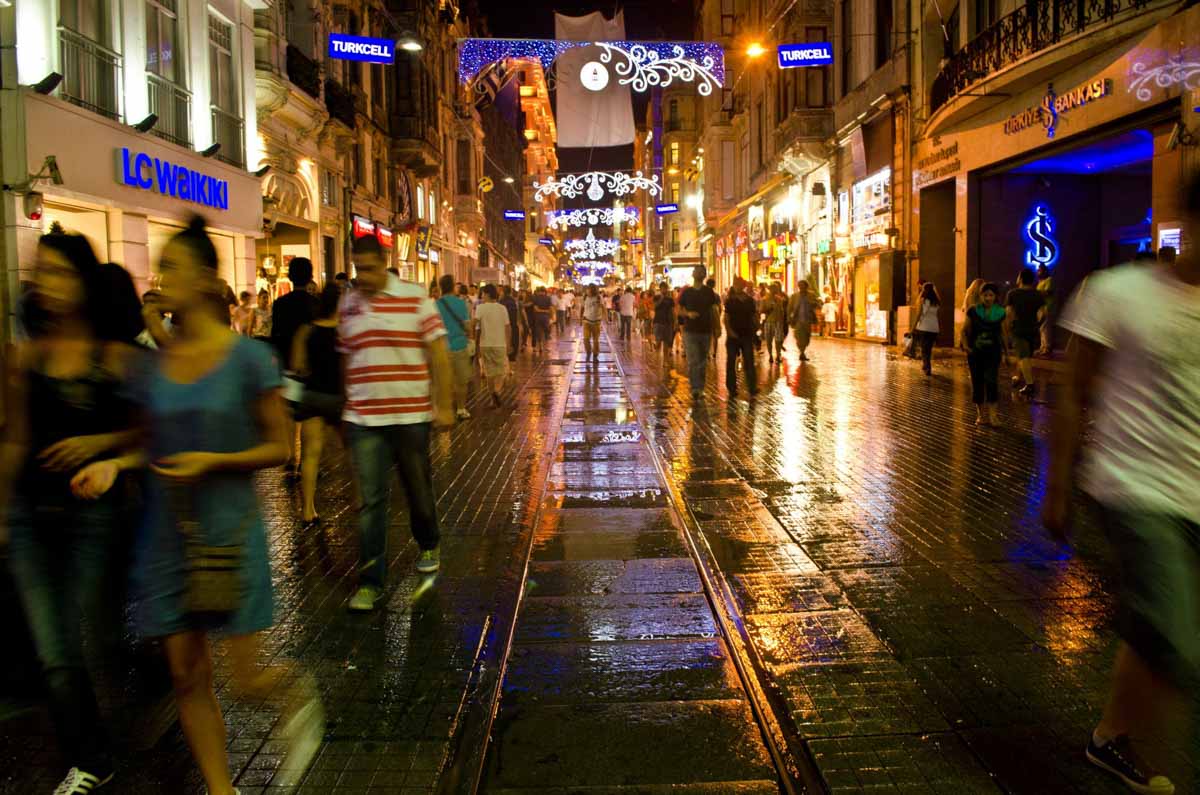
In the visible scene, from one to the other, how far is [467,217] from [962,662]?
166 ft

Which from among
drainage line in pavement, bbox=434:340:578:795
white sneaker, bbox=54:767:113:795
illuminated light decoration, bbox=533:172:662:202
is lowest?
drainage line in pavement, bbox=434:340:578:795

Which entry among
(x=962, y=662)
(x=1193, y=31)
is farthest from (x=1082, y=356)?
(x=1193, y=31)

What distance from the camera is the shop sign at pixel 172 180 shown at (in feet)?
51.3

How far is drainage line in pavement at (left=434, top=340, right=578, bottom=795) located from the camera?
339 centimetres

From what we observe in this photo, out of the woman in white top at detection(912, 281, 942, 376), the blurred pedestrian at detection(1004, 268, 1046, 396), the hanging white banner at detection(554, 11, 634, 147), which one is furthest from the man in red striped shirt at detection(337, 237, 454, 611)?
the hanging white banner at detection(554, 11, 634, 147)

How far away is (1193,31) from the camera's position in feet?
44.9

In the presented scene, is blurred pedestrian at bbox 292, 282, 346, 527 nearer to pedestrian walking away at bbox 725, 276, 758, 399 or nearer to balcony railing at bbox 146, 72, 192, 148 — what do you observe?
pedestrian walking away at bbox 725, 276, 758, 399

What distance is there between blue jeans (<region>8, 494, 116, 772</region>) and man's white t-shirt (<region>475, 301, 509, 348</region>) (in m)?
11.5

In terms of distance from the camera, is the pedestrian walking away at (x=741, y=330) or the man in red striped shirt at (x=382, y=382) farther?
the pedestrian walking away at (x=741, y=330)

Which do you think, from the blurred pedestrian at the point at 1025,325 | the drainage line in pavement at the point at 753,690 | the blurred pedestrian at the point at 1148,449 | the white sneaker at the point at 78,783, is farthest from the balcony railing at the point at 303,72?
the blurred pedestrian at the point at 1148,449

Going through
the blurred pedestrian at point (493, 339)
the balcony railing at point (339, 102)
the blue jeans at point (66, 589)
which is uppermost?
the balcony railing at point (339, 102)

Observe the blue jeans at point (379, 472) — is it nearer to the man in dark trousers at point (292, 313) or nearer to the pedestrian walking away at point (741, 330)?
the man in dark trousers at point (292, 313)

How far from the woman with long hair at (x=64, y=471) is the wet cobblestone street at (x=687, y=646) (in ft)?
1.10

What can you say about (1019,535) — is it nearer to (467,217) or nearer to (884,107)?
(884,107)
